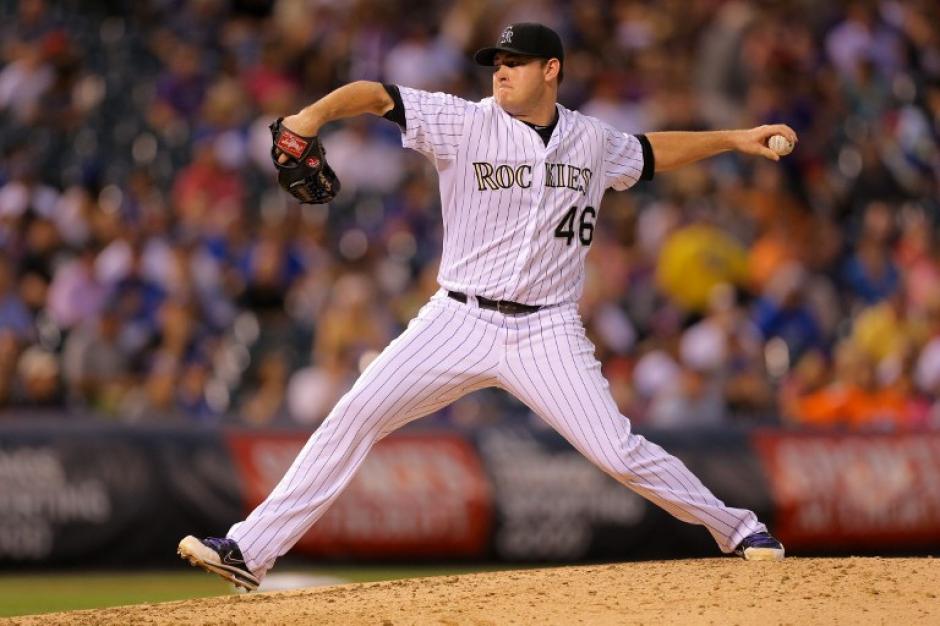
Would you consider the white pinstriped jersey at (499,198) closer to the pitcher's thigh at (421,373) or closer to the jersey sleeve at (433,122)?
the jersey sleeve at (433,122)

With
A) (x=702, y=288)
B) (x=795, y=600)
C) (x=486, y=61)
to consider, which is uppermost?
(x=486, y=61)

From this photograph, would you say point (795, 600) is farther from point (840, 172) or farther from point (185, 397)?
point (840, 172)

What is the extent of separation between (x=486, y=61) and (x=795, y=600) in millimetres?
2435

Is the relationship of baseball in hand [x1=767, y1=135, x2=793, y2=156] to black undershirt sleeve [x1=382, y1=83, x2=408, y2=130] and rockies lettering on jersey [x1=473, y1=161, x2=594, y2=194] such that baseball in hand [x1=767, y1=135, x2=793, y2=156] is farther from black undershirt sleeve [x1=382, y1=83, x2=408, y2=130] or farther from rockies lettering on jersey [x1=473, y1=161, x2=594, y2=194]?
black undershirt sleeve [x1=382, y1=83, x2=408, y2=130]

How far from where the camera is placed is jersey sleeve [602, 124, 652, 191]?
22.9ft

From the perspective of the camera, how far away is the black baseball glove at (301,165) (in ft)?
20.3

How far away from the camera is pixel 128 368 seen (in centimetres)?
1221

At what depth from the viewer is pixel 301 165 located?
20.5ft

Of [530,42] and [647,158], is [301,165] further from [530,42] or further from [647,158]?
[647,158]

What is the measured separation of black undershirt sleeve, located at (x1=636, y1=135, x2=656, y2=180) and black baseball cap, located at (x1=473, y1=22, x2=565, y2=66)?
1.93ft

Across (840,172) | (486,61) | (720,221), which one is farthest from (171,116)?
(486,61)

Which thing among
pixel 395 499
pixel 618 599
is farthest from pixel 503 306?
pixel 395 499

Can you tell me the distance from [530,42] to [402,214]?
7.32 m

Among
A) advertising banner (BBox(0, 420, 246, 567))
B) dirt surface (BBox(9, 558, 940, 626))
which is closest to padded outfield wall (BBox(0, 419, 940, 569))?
advertising banner (BBox(0, 420, 246, 567))
